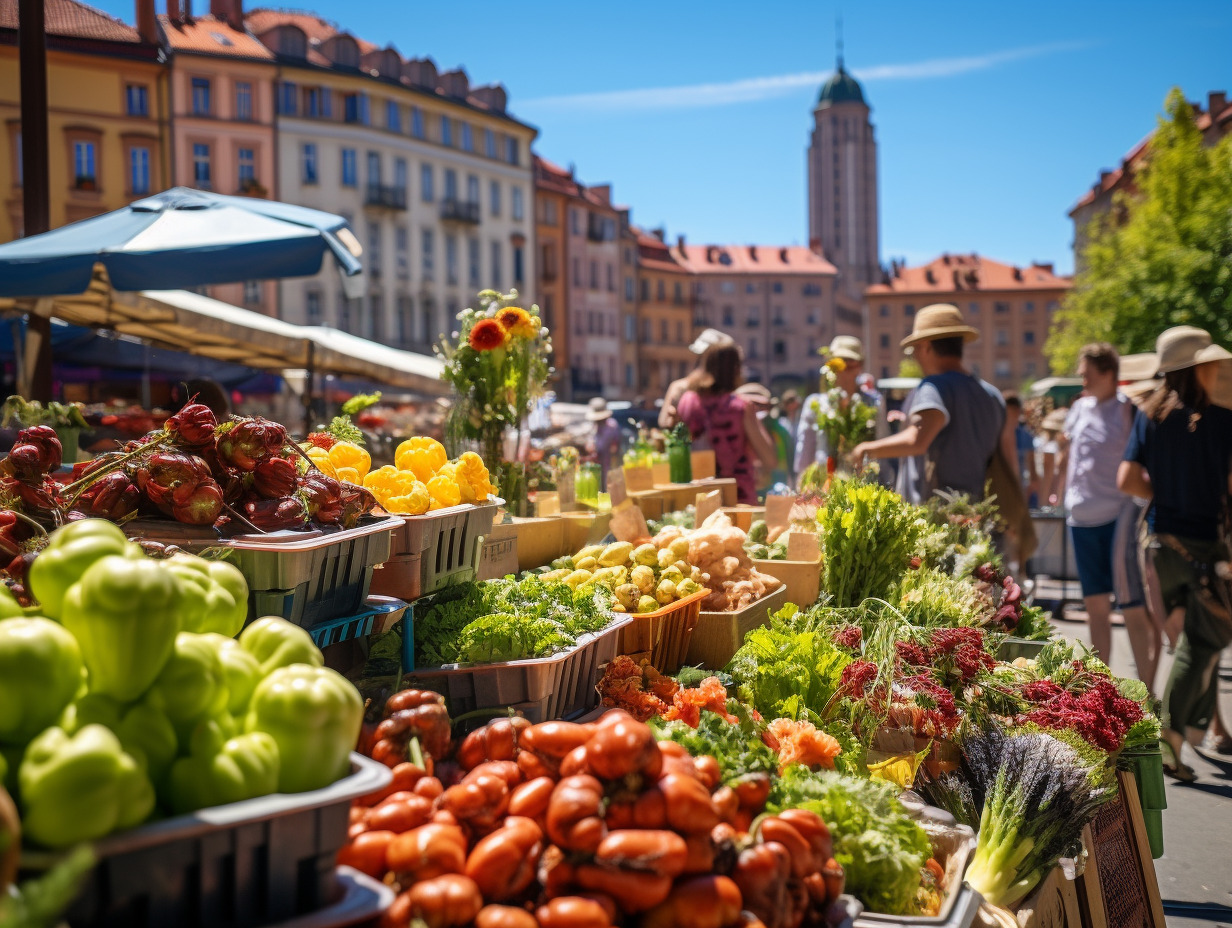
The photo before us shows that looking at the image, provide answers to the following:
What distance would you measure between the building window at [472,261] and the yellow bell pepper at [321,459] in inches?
1713

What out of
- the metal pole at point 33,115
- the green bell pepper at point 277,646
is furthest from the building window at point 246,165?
the green bell pepper at point 277,646

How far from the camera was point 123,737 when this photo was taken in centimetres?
136

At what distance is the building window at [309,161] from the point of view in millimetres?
38500

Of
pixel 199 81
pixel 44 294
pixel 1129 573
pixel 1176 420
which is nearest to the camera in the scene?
pixel 44 294

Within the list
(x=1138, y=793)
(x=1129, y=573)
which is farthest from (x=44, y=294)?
(x=1129, y=573)

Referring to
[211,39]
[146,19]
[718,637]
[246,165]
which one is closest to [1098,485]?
[718,637]

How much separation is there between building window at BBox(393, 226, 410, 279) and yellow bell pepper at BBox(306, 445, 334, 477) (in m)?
40.9

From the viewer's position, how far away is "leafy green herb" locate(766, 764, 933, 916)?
2.06 metres

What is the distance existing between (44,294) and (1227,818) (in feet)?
19.3

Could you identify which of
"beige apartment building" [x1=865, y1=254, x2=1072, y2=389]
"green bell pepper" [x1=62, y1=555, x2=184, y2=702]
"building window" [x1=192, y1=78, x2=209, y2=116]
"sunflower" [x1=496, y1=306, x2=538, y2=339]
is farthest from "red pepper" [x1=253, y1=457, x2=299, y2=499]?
"beige apartment building" [x1=865, y1=254, x2=1072, y2=389]

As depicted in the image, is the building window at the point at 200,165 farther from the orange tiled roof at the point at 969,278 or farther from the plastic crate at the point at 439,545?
the orange tiled roof at the point at 969,278

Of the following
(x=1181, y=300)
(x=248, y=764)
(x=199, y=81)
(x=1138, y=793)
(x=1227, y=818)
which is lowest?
(x=1227, y=818)

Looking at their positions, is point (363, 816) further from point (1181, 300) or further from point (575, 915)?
point (1181, 300)

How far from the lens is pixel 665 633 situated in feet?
10.5
